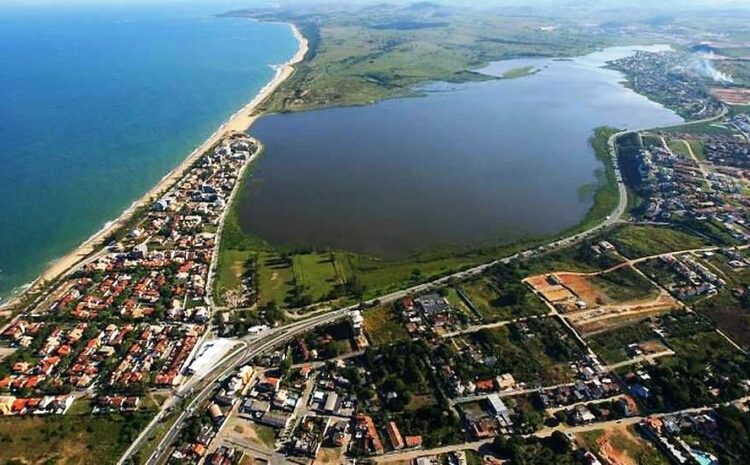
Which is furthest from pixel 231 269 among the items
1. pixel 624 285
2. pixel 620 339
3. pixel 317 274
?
pixel 624 285

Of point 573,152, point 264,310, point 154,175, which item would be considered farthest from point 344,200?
point 573,152

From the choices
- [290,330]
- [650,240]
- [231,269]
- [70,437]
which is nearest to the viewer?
[70,437]

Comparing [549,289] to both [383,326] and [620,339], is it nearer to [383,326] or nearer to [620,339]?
[620,339]

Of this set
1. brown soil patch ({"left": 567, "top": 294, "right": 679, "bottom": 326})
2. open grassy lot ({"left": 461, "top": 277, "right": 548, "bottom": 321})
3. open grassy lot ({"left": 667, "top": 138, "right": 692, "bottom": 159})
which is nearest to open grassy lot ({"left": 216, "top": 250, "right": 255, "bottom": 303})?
open grassy lot ({"left": 461, "top": 277, "right": 548, "bottom": 321})

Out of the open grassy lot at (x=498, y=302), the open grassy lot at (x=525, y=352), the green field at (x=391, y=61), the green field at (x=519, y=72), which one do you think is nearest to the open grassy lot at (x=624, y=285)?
the open grassy lot at (x=498, y=302)

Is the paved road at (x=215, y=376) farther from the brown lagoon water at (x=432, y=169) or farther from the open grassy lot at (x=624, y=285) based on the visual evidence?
the open grassy lot at (x=624, y=285)

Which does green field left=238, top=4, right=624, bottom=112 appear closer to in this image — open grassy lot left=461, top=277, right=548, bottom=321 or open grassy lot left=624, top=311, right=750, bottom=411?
open grassy lot left=461, top=277, right=548, bottom=321
